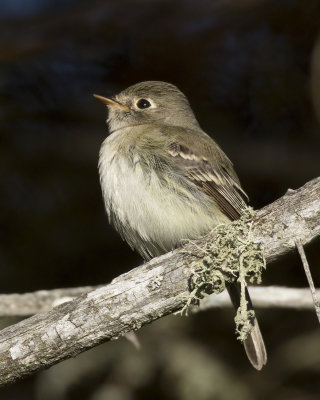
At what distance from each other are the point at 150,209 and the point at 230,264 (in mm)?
1030

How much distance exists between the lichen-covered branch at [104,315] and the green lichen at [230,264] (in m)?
0.05

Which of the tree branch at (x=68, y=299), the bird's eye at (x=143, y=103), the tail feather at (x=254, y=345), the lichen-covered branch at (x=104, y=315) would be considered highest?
the bird's eye at (x=143, y=103)

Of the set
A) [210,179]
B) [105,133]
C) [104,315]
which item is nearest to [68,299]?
[210,179]

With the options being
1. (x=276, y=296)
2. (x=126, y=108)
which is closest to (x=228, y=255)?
(x=276, y=296)

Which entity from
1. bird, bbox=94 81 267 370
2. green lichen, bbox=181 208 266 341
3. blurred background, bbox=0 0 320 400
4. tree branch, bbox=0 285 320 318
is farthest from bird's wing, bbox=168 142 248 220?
blurred background, bbox=0 0 320 400

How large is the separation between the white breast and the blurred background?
2.32m

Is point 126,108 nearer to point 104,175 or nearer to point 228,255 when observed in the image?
point 104,175

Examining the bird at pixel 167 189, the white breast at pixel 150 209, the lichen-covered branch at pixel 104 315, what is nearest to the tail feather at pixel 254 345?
the bird at pixel 167 189

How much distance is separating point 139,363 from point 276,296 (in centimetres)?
192

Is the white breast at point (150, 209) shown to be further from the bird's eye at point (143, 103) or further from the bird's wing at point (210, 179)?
the bird's eye at point (143, 103)

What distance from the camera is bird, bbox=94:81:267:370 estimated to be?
4.94 metres

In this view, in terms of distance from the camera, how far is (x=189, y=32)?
7305 millimetres

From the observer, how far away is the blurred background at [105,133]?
7125 millimetres

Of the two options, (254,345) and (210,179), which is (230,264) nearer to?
(254,345)
